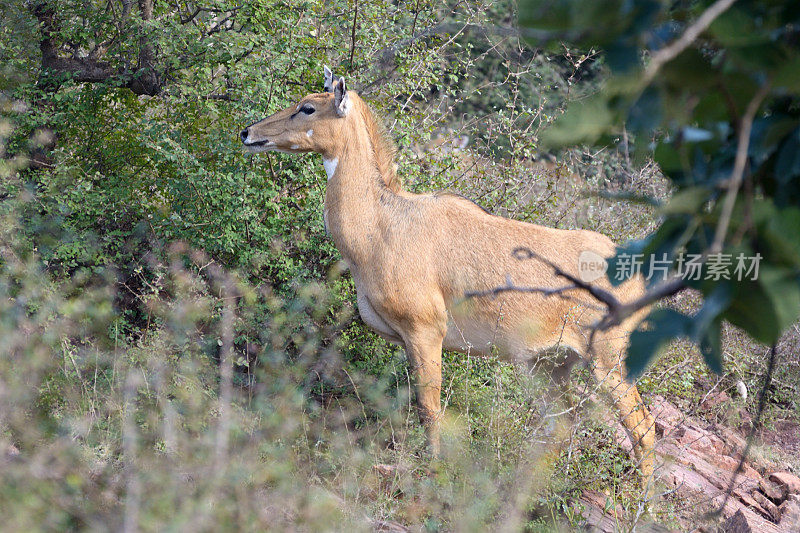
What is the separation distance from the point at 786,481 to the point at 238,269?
5195 mm

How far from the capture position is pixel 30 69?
27.4 ft

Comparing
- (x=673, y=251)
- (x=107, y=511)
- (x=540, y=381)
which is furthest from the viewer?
(x=540, y=381)

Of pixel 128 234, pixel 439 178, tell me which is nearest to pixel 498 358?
pixel 439 178

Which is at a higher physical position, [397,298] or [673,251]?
[673,251]

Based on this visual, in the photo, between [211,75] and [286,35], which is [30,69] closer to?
[211,75]

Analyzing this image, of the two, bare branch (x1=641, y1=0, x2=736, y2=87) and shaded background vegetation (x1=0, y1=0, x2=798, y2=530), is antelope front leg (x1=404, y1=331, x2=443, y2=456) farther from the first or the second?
bare branch (x1=641, y1=0, x2=736, y2=87)

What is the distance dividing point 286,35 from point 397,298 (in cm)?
299

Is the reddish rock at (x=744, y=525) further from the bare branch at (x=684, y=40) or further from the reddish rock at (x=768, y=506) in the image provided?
the bare branch at (x=684, y=40)

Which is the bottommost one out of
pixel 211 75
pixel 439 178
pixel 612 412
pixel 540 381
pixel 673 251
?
pixel 612 412

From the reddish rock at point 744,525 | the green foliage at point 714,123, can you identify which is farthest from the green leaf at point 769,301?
the reddish rock at point 744,525

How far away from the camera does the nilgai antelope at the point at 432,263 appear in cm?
586

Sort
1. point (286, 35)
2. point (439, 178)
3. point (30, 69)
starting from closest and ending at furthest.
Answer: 1. point (286, 35)
2. point (439, 178)
3. point (30, 69)

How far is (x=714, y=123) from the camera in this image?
1613 millimetres

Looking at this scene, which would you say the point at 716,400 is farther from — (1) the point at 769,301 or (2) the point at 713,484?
(1) the point at 769,301
